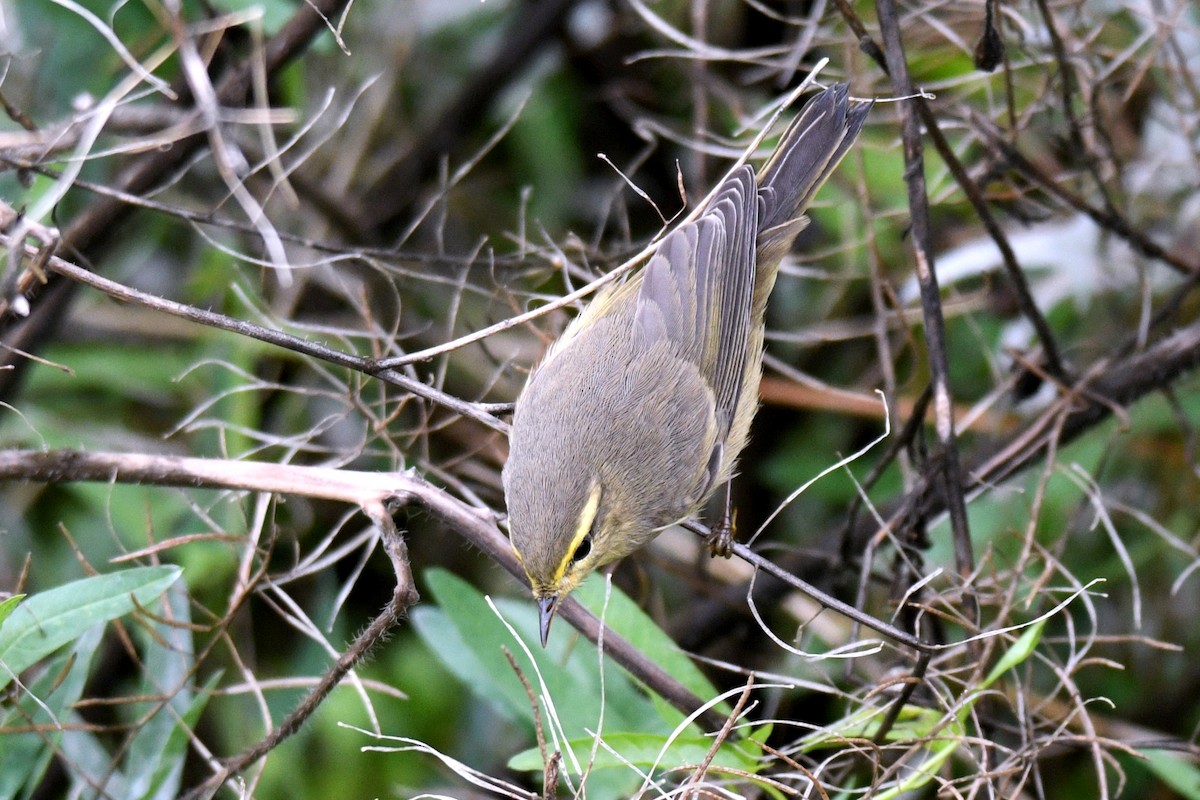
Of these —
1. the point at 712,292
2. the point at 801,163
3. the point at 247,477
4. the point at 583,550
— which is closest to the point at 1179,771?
the point at 583,550

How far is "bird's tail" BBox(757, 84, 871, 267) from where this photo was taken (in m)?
2.99

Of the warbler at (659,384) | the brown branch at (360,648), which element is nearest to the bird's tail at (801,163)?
the warbler at (659,384)

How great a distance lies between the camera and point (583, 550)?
2697 millimetres

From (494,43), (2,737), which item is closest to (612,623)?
(2,737)

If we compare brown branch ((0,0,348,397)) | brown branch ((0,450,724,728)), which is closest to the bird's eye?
brown branch ((0,450,724,728))

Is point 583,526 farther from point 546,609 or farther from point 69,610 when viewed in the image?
point 69,610

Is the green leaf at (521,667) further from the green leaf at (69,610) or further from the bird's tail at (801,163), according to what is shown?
the bird's tail at (801,163)

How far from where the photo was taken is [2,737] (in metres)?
2.42

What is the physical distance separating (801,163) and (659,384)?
28.5 inches

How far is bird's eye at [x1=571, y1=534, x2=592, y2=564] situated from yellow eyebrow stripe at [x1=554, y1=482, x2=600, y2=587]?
0.02 metres

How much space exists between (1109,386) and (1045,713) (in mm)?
1001

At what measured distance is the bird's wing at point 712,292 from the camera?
3012 millimetres

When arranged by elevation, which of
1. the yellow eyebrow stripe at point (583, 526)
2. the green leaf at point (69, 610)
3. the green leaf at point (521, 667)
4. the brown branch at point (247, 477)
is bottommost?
the green leaf at point (521, 667)

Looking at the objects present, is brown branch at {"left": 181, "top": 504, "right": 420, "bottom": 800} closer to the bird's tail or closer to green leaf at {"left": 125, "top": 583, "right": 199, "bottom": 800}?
green leaf at {"left": 125, "top": 583, "right": 199, "bottom": 800}
